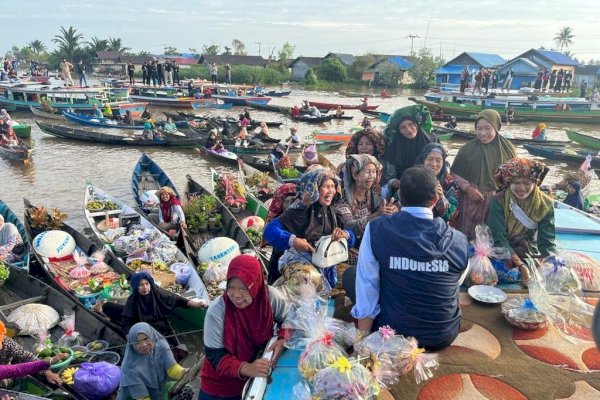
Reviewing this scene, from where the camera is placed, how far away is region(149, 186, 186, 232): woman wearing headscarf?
8.20 meters

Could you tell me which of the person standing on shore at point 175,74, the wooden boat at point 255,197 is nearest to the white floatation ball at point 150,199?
the wooden boat at point 255,197

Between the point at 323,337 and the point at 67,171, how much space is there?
52.1ft

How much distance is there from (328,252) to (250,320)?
0.93 meters

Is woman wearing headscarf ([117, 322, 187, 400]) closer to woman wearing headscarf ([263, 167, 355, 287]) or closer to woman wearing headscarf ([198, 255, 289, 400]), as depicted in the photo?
woman wearing headscarf ([198, 255, 289, 400])

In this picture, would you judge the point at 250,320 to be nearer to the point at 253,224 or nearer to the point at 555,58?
the point at 253,224

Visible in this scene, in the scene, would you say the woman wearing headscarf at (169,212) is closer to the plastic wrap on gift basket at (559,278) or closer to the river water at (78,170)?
the river water at (78,170)

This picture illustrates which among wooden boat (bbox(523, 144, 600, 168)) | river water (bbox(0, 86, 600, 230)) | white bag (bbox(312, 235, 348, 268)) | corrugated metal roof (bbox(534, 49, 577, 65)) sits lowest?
river water (bbox(0, 86, 600, 230))

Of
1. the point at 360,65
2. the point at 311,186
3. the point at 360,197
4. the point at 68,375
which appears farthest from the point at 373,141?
the point at 360,65

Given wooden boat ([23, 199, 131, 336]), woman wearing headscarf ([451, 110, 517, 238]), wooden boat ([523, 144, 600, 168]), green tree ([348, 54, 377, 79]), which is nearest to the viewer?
woman wearing headscarf ([451, 110, 517, 238])

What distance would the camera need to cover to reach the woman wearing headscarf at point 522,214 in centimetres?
387

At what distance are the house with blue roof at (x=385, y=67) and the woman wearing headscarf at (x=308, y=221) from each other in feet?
173

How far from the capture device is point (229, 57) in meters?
60.9

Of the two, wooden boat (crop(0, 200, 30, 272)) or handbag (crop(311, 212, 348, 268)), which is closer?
handbag (crop(311, 212, 348, 268))

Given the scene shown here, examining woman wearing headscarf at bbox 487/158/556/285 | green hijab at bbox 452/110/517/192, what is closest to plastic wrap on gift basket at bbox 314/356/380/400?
woman wearing headscarf at bbox 487/158/556/285
